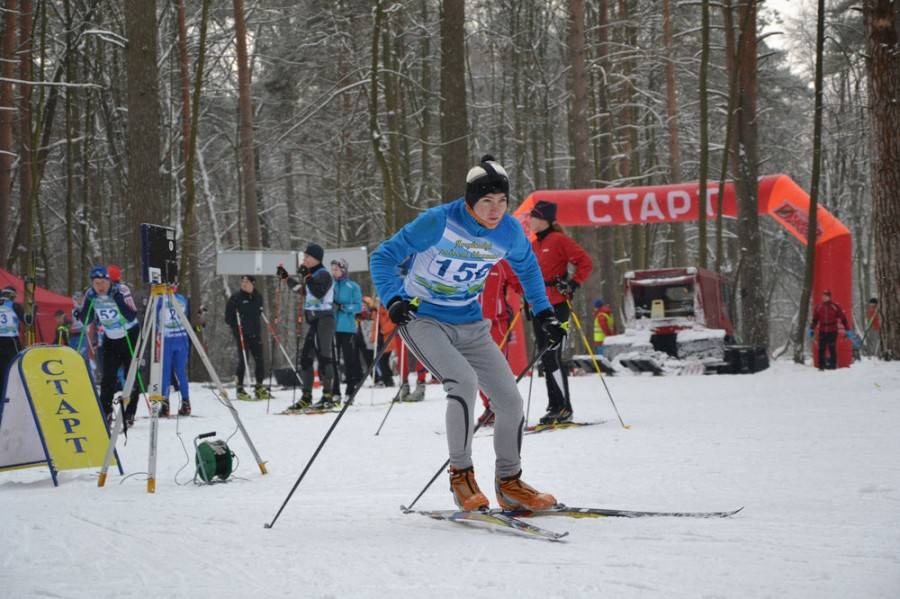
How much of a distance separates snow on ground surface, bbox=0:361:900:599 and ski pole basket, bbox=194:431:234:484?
0.44 ft

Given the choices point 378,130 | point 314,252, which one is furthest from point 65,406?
point 378,130

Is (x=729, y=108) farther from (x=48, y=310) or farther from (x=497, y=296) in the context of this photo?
(x=48, y=310)

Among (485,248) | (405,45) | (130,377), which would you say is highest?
(405,45)

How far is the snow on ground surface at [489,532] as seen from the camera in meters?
3.40

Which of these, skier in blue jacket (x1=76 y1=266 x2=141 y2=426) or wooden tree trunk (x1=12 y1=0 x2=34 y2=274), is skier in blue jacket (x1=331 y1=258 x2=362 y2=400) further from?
wooden tree trunk (x1=12 y1=0 x2=34 y2=274)

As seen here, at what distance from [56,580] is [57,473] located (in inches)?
126

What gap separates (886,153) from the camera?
11.9 m

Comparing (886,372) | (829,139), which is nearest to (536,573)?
(886,372)

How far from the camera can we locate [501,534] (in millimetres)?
4250

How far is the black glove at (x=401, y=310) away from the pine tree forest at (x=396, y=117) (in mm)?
8628

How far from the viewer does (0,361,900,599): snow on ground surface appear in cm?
340

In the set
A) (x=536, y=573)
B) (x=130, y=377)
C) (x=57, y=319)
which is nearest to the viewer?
(x=536, y=573)

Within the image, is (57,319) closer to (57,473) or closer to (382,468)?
(57,473)

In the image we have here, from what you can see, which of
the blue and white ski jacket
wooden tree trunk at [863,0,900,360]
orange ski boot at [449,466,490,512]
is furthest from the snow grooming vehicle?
orange ski boot at [449,466,490,512]
